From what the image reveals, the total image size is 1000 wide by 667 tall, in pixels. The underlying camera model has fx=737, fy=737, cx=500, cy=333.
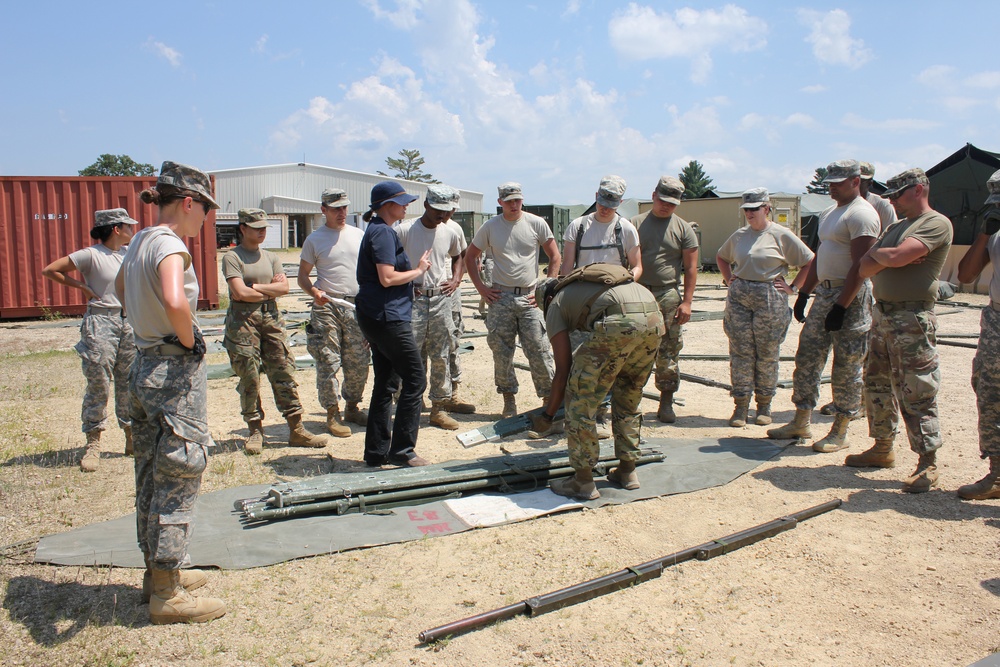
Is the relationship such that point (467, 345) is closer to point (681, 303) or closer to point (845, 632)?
point (681, 303)

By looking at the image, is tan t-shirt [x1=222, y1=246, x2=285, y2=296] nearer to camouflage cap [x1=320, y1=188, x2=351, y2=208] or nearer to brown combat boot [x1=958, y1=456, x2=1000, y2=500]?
camouflage cap [x1=320, y1=188, x2=351, y2=208]

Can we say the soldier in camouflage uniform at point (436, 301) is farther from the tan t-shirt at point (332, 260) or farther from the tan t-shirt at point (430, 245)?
the tan t-shirt at point (332, 260)

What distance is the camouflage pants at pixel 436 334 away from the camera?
641 cm

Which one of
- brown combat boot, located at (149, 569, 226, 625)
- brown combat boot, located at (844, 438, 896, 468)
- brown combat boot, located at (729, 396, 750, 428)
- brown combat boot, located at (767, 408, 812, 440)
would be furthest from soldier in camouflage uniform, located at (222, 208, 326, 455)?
brown combat boot, located at (844, 438, 896, 468)

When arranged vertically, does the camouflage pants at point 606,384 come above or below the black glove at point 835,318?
below

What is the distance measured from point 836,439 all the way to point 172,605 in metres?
4.70

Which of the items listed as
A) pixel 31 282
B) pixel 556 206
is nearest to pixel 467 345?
pixel 31 282

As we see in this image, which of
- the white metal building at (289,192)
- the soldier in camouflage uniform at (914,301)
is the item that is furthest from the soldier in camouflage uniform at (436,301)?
the white metal building at (289,192)

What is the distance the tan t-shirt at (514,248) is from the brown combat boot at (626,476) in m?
2.02

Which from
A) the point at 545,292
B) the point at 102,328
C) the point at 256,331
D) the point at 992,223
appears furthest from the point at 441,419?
the point at 992,223

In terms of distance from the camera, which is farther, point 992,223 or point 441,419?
point 441,419

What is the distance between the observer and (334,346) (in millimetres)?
6215

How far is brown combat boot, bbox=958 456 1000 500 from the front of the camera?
14.8 feet

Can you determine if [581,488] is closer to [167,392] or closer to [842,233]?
[167,392]
